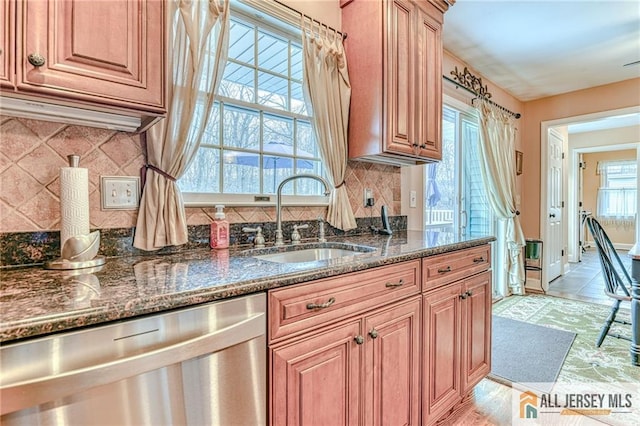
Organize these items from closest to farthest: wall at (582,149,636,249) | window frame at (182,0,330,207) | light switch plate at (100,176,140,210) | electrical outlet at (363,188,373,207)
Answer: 1. light switch plate at (100,176,140,210)
2. window frame at (182,0,330,207)
3. electrical outlet at (363,188,373,207)
4. wall at (582,149,636,249)

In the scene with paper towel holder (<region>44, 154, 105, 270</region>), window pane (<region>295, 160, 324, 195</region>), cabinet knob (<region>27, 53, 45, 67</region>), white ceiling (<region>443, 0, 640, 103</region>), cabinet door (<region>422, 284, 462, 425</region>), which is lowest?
cabinet door (<region>422, 284, 462, 425</region>)

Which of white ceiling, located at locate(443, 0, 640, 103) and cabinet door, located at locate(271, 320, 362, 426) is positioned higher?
white ceiling, located at locate(443, 0, 640, 103)

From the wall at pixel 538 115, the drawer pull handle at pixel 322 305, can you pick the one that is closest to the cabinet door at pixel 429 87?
the drawer pull handle at pixel 322 305

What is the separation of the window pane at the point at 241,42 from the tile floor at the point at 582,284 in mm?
4011

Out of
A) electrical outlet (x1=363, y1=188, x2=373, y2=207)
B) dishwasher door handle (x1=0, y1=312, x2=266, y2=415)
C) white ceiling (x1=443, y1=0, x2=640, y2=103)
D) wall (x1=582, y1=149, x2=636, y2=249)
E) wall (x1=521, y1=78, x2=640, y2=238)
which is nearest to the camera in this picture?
dishwasher door handle (x1=0, y1=312, x2=266, y2=415)

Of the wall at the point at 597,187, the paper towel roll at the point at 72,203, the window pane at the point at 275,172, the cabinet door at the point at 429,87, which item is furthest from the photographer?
the wall at the point at 597,187

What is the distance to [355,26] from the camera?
78.5 inches

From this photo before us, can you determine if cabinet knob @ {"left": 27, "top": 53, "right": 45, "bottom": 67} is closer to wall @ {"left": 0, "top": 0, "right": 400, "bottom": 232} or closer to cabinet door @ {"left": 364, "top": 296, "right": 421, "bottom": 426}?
wall @ {"left": 0, "top": 0, "right": 400, "bottom": 232}

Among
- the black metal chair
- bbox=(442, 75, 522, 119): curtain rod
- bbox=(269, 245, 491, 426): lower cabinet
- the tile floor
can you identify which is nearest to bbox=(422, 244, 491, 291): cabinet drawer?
bbox=(269, 245, 491, 426): lower cabinet

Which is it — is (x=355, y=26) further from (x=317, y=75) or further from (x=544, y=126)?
(x=544, y=126)

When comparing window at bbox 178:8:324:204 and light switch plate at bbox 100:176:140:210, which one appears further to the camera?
window at bbox 178:8:324:204

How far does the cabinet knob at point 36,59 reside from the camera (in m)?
0.84

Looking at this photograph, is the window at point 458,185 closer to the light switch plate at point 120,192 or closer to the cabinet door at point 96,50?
the light switch plate at point 120,192

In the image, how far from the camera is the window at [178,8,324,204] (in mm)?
1610
